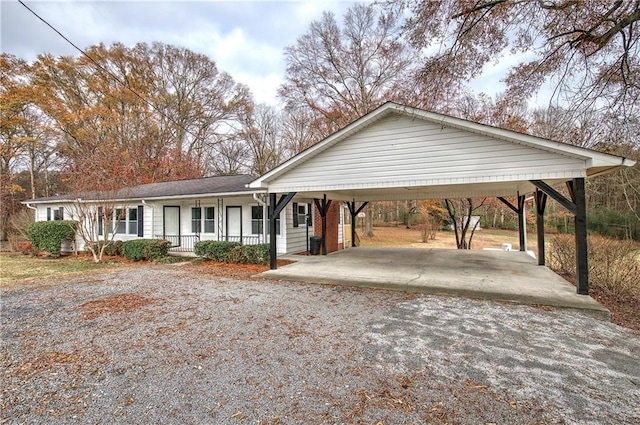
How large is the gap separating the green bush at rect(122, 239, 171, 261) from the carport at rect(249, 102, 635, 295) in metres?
5.03

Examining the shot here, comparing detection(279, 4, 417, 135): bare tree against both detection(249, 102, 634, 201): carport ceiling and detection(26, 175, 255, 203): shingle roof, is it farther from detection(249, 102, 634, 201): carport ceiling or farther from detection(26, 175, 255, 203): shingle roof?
detection(249, 102, 634, 201): carport ceiling

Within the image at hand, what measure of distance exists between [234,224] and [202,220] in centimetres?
164

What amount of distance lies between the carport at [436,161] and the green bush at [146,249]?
5027 millimetres

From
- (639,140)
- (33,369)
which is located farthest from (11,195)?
(639,140)

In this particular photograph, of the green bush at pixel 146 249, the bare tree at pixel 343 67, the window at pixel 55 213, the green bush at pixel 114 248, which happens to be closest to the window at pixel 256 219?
the green bush at pixel 146 249

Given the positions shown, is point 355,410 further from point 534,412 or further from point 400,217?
point 400,217

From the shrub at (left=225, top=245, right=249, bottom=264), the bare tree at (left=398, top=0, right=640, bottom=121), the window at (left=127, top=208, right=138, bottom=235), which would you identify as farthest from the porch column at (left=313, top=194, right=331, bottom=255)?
the window at (left=127, top=208, right=138, bottom=235)

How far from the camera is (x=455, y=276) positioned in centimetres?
773

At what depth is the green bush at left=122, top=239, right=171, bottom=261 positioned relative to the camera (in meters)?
11.2

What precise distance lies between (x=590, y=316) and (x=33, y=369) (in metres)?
7.55

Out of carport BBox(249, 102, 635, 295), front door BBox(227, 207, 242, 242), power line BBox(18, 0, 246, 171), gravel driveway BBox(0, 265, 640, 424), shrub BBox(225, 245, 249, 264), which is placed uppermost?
power line BBox(18, 0, 246, 171)

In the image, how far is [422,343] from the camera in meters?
3.83

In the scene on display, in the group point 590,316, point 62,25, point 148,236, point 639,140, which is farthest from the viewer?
point 148,236

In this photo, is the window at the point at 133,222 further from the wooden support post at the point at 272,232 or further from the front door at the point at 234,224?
the wooden support post at the point at 272,232
